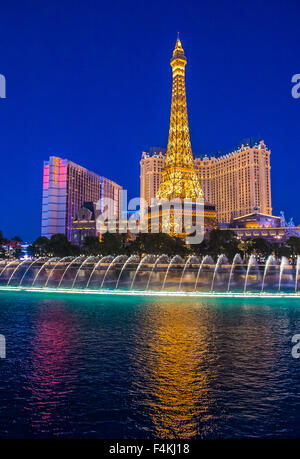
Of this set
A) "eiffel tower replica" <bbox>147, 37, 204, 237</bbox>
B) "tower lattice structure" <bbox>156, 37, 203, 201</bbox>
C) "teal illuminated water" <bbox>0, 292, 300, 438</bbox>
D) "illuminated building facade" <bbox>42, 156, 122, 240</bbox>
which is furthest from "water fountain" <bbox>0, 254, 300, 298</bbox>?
"illuminated building facade" <bbox>42, 156, 122, 240</bbox>

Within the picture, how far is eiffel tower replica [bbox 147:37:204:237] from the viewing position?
108m

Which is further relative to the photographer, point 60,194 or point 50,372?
point 60,194

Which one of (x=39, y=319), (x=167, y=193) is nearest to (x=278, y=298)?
(x=39, y=319)

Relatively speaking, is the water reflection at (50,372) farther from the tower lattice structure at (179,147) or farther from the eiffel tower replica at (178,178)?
the tower lattice structure at (179,147)

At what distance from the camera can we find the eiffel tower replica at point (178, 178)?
108 m

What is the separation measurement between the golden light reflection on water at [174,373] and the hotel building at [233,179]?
429ft

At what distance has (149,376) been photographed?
332 inches

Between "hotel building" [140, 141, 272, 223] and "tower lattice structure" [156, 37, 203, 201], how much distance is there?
117 ft

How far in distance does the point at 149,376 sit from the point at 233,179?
148 m

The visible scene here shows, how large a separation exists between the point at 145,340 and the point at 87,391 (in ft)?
14.2

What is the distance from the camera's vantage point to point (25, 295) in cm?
2431

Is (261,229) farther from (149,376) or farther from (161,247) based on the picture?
(149,376)

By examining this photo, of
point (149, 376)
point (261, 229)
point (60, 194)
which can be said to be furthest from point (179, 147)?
point (149, 376)
